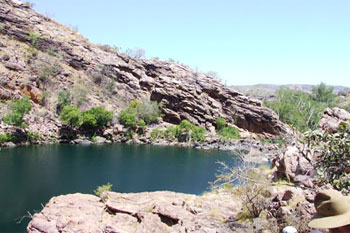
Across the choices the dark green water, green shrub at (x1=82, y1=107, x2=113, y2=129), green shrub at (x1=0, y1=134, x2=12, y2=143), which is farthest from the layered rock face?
the dark green water

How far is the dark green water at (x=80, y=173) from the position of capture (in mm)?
23312

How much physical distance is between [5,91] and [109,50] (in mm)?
41277

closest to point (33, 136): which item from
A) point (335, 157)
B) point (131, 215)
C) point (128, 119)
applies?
point (128, 119)

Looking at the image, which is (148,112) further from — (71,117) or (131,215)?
(131,215)

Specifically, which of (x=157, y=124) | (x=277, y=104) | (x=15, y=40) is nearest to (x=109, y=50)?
(x=15, y=40)

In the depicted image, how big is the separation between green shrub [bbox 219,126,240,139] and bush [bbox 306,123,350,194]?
6388 centimetres

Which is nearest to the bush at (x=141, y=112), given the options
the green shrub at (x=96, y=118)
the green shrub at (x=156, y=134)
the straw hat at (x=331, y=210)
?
the green shrub at (x=96, y=118)

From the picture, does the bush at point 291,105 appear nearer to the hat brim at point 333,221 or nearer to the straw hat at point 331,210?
the straw hat at point 331,210

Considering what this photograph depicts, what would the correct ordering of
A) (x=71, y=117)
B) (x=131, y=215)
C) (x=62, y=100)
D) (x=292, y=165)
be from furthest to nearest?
1. (x=62, y=100)
2. (x=71, y=117)
3. (x=292, y=165)
4. (x=131, y=215)

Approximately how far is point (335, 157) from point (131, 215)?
36.3ft

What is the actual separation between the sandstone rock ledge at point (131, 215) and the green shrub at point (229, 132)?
54.9 m

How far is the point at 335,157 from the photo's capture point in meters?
7.40

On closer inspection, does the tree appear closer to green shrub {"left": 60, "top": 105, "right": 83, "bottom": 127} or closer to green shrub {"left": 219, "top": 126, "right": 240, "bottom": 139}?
green shrub {"left": 219, "top": 126, "right": 240, "bottom": 139}

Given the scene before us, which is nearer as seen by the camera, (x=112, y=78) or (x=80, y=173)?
(x=80, y=173)
